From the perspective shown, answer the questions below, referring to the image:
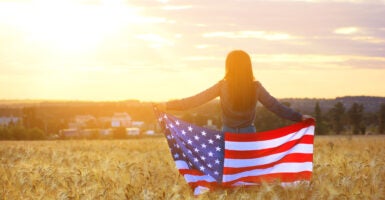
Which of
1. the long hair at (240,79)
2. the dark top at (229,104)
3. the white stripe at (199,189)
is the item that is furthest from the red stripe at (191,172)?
the long hair at (240,79)

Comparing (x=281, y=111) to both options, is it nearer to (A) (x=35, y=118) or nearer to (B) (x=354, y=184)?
(B) (x=354, y=184)

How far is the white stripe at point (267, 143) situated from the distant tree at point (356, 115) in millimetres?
68907

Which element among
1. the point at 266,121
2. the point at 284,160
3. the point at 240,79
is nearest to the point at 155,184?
the point at 284,160

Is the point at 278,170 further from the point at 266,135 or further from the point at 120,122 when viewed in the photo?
the point at 120,122

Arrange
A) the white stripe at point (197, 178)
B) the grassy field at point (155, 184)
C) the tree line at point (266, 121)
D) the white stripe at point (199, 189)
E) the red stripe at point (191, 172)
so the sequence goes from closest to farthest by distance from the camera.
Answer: the grassy field at point (155, 184), the white stripe at point (199, 189), the white stripe at point (197, 178), the red stripe at point (191, 172), the tree line at point (266, 121)

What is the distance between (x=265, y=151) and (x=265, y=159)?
0.42ft

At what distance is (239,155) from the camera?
1004cm

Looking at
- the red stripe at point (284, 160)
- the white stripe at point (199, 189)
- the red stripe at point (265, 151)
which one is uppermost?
the red stripe at point (265, 151)

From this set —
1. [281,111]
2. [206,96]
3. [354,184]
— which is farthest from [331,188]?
[206,96]

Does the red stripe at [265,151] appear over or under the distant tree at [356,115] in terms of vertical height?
over

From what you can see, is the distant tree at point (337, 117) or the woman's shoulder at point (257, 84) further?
the distant tree at point (337, 117)

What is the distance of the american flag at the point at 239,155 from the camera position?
10.0m

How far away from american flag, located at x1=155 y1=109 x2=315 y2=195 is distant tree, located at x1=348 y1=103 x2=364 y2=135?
6902 centimetres

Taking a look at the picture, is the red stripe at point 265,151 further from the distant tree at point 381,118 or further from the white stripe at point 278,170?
the distant tree at point 381,118
